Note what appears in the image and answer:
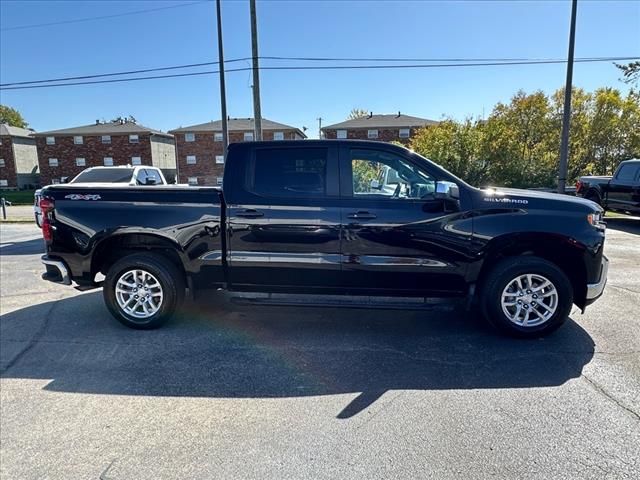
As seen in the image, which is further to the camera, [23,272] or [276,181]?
[23,272]

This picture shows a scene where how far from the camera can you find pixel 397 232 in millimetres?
4082

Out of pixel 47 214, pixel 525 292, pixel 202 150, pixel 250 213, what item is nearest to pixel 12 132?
pixel 202 150

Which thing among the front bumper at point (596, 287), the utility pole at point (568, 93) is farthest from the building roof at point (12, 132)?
the front bumper at point (596, 287)

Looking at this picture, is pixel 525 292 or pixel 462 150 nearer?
pixel 525 292

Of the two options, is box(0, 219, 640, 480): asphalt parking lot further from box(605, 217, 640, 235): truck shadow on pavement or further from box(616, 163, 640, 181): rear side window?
box(616, 163, 640, 181): rear side window

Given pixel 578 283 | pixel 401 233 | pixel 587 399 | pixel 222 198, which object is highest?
pixel 222 198

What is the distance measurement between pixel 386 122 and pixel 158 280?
34877mm

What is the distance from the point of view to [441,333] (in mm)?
4344

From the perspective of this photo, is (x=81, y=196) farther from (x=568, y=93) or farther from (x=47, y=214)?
(x=568, y=93)

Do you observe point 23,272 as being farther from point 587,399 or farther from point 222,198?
A: point 587,399

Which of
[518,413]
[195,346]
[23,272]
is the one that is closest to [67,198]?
[195,346]

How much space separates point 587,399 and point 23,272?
8.73 metres

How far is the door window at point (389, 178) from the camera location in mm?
4152

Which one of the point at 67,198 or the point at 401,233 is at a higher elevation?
the point at 67,198
